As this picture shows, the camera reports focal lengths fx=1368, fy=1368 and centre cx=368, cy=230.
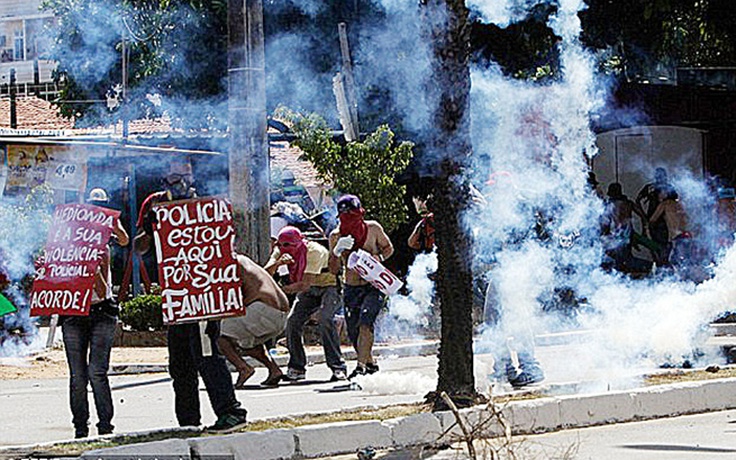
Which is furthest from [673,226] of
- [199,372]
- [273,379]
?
[199,372]

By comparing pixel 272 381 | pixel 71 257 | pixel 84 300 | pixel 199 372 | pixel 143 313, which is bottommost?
pixel 272 381

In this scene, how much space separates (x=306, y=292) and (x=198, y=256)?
423 cm

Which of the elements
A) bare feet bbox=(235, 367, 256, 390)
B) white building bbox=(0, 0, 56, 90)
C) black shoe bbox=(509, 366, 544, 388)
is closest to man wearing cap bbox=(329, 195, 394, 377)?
bare feet bbox=(235, 367, 256, 390)

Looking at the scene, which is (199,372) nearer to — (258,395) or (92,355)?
(92,355)

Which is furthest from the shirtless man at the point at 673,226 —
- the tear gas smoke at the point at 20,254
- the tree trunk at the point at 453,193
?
the tree trunk at the point at 453,193

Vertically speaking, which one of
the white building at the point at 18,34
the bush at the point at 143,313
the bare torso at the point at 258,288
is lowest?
the bush at the point at 143,313

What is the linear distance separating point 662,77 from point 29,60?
19.5 metres

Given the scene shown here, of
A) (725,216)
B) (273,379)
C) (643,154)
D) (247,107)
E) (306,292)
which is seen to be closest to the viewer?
(273,379)

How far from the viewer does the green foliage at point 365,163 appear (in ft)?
57.7

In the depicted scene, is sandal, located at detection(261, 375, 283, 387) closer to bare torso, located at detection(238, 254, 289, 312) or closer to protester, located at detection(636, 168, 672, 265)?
bare torso, located at detection(238, 254, 289, 312)

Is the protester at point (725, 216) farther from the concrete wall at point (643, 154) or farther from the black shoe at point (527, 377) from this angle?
the black shoe at point (527, 377)

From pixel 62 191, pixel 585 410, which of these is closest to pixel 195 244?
pixel 585 410

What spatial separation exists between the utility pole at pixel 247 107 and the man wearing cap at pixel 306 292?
869 millimetres

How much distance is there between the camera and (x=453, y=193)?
31.6ft
